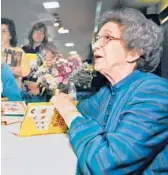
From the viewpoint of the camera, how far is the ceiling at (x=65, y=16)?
55.0 inches

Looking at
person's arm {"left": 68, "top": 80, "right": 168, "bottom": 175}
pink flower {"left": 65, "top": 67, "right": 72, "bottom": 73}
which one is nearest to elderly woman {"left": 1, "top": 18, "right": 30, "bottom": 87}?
pink flower {"left": 65, "top": 67, "right": 72, "bottom": 73}

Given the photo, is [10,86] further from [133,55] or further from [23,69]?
[133,55]

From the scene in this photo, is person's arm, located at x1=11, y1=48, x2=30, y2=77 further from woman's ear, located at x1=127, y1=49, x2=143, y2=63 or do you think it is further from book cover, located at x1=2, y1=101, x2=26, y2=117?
woman's ear, located at x1=127, y1=49, x2=143, y2=63

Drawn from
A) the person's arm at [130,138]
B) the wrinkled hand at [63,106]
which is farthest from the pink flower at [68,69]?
the person's arm at [130,138]

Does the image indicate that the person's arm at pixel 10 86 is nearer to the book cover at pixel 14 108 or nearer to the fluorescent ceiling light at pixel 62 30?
the book cover at pixel 14 108

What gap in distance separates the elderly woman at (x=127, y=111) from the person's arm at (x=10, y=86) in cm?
51

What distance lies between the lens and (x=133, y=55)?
98cm

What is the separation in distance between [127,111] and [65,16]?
866mm

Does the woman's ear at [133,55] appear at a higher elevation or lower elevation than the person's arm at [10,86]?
higher

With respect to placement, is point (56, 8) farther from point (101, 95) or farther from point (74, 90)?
point (101, 95)

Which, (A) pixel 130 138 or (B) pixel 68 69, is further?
(B) pixel 68 69

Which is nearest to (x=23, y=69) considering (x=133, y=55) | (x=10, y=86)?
(x=10, y=86)

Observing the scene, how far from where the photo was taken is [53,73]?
1413 millimetres

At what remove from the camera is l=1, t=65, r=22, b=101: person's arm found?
A: 143 cm
